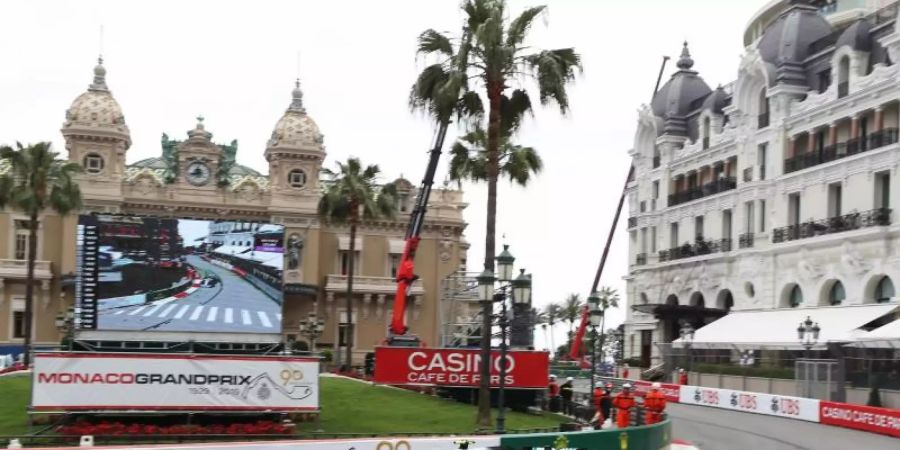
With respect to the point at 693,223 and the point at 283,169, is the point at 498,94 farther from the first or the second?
the point at 283,169

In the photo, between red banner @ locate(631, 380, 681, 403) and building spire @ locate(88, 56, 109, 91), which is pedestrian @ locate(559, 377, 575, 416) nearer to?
red banner @ locate(631, 380, 681, 403)

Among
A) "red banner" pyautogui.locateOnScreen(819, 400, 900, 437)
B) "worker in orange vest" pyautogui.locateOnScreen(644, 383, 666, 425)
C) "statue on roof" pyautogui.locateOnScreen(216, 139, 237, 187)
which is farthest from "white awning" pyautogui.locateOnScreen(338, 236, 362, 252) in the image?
"worker in orange vest" pyautogui.locateOnScreen(644, 383, 666, 425)

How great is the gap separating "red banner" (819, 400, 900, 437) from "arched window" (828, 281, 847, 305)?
43.8ft

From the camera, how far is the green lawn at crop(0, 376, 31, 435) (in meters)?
26.8

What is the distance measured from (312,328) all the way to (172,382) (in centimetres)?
3172

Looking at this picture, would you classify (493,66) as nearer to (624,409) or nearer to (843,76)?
(624,409)

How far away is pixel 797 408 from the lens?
3894 centimetres

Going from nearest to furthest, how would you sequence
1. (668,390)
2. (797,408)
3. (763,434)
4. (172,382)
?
1. (172,382)
2. (763,434)
3. (797,408)
4. (668,390)

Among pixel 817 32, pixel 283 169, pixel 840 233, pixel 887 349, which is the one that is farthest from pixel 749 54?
pixel 283 169

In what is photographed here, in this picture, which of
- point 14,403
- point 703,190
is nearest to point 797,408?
point 703,190

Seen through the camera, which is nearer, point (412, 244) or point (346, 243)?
point (412, 244)

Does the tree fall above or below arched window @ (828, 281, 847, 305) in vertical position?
above

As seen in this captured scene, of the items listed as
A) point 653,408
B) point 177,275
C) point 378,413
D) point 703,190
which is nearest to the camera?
point 653,408

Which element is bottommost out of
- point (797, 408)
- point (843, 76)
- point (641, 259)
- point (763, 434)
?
point (763, 434)
